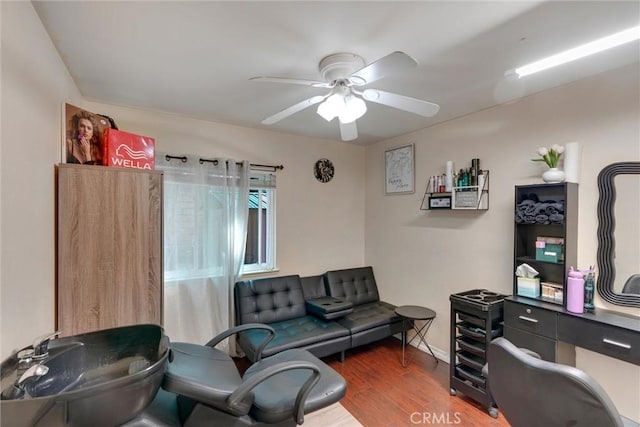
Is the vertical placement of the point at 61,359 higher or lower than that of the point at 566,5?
lower

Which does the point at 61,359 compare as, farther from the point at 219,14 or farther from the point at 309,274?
the point at 309,274

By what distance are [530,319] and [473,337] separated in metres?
0.48

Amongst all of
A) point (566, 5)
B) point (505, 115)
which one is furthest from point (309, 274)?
point (566, 5)

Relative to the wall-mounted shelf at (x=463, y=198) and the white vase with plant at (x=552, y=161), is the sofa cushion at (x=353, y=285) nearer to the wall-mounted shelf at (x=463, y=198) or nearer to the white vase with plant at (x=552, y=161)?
the wall-mounted shelf at (x=463, y=198)

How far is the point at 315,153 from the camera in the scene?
3.76 m

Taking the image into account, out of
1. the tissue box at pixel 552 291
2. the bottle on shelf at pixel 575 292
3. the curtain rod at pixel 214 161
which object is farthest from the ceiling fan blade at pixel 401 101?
the curtain rod at pixel 214 161

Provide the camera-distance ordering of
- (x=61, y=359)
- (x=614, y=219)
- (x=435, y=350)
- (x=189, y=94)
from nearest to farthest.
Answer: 1. (x=61, y=359)
2. (x=614, y=219)
3. (x=189, y=94)
4. (x=435, y=350)

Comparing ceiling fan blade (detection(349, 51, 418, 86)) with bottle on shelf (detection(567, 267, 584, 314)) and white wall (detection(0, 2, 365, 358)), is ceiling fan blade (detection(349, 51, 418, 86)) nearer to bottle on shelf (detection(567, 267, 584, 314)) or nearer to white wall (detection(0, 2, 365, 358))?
white wall (detection(0, 2, 365, 358))

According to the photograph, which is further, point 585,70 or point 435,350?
point 435,350

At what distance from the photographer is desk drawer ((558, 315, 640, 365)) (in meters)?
1.64

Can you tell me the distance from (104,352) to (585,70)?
3.27 metres

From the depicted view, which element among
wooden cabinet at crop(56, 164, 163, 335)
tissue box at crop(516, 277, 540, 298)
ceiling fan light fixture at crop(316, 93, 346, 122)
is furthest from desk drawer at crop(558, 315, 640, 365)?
wooden cabinet at crop(56, 164, 163, 335)

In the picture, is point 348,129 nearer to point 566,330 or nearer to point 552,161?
point 552,161

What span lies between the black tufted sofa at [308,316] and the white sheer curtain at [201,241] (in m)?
0.26
